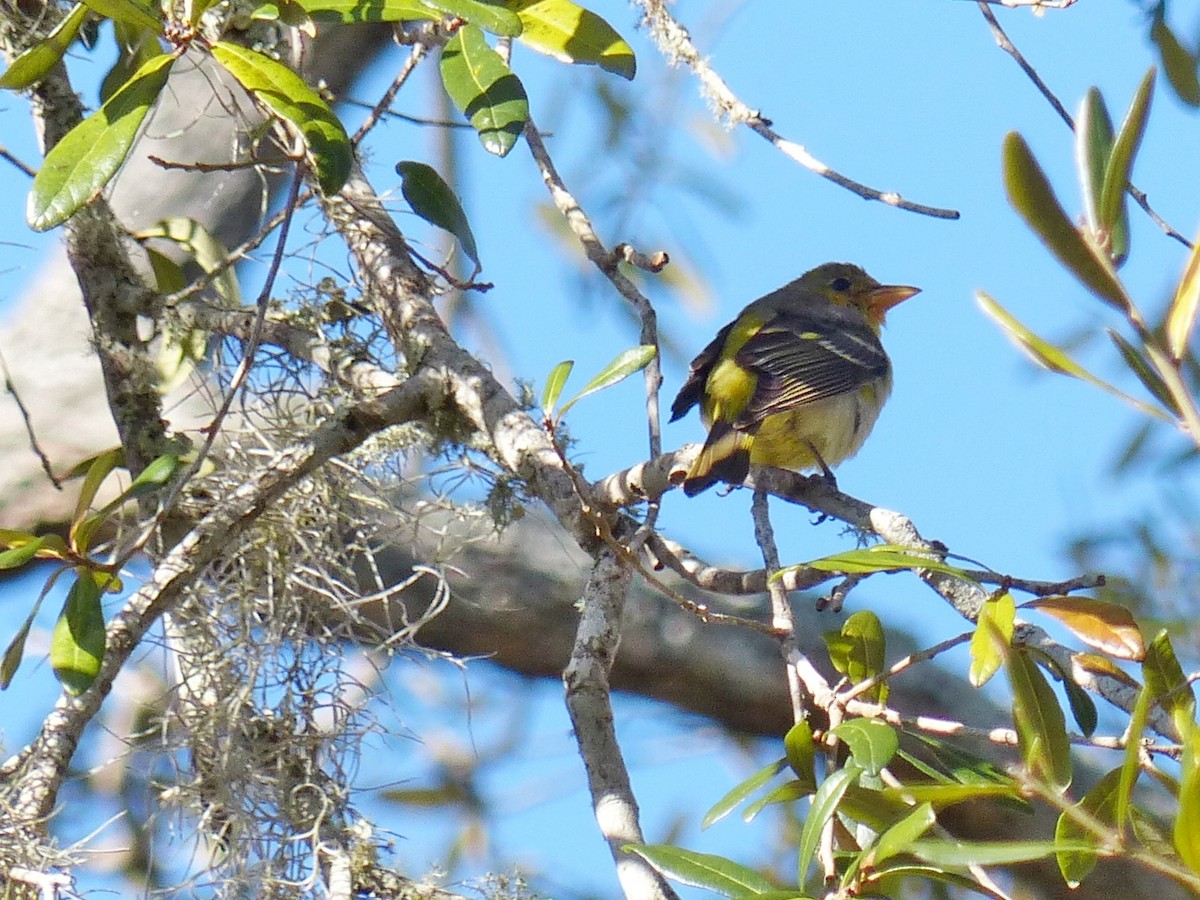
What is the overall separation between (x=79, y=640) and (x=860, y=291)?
3.63 m

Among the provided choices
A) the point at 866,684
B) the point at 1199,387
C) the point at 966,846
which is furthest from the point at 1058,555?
the point at 966,846

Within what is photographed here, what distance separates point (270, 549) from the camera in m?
2.63

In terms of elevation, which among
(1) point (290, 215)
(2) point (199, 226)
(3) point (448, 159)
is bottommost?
(1) point (290, 215)

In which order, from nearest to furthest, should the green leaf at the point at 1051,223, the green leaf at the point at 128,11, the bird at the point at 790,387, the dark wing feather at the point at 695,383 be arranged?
the green leaf at the point at 1051,223 → the green leaf at the point at 128,11 → the bird at the point at 790,387 → the dark wing feather at the point at 695,383

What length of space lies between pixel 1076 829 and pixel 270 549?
5.46 feet

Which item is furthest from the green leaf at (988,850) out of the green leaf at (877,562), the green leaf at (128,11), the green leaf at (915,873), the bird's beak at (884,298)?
the bird's beak at (884,298)

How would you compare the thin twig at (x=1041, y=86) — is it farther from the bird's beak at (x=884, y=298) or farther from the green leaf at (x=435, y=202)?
the bird's beak at (x=884, y=298)

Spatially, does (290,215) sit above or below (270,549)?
above

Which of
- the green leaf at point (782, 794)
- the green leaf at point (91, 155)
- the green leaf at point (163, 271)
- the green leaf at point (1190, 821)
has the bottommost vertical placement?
the green leaf at point (1190, 821)

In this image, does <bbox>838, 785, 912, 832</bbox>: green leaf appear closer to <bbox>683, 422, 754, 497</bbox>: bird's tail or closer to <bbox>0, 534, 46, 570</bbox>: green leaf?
<bbox>683, 422, 754, 497</bbox>: bird's tail

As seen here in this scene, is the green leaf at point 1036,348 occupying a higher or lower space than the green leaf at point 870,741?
higher

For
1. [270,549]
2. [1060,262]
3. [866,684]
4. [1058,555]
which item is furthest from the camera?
[1058,555]

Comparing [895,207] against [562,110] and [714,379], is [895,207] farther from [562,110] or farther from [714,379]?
[562,110]

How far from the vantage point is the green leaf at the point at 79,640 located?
191 cm
